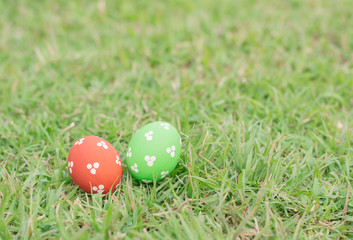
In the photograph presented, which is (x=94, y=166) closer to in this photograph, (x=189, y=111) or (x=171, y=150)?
(x=171, y=150)

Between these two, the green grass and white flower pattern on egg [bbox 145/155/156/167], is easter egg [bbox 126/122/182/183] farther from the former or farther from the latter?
the green grass

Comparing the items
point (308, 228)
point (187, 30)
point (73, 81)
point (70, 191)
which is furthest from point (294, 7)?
point (70, 191)

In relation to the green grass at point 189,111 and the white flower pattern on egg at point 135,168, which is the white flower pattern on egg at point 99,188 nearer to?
the green grass at point 189,111

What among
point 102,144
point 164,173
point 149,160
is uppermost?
point 102,144

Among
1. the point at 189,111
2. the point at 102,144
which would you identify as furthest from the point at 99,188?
the point at 189,111

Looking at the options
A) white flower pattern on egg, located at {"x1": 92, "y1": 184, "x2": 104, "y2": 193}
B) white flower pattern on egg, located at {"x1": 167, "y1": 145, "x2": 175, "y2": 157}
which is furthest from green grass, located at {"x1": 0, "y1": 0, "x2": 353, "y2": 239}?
white flower pattern on egg, located at {"x1": 167, "y1": 145, "x2": 175, "y2": 157}

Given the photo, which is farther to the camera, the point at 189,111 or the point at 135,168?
the point at 189,111

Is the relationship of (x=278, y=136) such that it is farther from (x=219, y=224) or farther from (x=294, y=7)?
(x=294, y=7)
